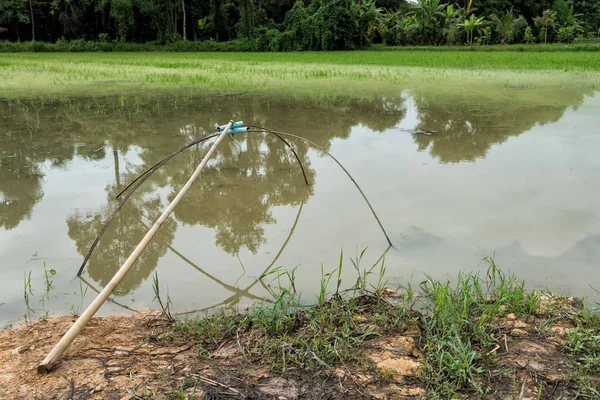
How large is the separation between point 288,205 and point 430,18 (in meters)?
22.5

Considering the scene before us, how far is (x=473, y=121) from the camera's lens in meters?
5.27

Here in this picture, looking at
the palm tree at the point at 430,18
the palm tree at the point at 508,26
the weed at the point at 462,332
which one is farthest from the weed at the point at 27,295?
the palm tree at the point at 508,26

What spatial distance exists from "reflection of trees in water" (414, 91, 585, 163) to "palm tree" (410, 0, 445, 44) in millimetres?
17169

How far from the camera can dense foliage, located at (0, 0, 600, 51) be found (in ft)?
75.0

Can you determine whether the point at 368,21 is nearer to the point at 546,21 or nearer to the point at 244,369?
the point at 546,21

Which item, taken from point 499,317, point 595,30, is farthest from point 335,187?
point 595,30

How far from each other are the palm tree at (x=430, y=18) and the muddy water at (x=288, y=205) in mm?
19018

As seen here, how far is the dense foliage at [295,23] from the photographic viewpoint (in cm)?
2288

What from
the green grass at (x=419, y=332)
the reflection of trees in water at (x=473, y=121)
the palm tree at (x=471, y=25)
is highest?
the palm tree at (x=471, y=25)

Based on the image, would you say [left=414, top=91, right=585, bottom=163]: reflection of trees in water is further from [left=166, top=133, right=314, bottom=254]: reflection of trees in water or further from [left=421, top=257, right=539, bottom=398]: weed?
[left=421, top=257, right=539, bottom=398]: weed

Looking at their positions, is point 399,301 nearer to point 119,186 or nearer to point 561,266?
point 561,266

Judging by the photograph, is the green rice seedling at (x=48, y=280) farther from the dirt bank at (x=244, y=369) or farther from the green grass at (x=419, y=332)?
the green grass at (x=419, y=332)

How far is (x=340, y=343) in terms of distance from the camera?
5.21 ft

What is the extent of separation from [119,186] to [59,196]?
0.38 m
